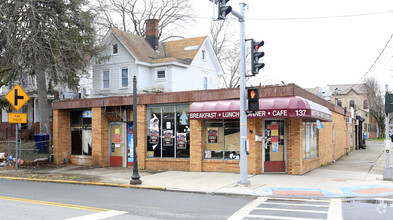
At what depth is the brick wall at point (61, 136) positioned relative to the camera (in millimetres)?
20953

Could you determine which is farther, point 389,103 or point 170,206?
point 389,103

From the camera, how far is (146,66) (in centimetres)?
2980

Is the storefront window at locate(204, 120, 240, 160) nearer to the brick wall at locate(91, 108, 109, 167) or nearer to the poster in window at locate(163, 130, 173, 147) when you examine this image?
the poster in window at locate(163, 130, 173, 147)

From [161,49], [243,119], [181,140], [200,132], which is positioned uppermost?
[161,49]

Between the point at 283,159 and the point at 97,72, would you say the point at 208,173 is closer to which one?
the point at 283,159

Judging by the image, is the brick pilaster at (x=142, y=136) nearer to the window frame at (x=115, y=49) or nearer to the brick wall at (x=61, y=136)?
the brick wall at (x=61, y=136)

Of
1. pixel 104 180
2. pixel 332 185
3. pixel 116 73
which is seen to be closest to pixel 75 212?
pixel 104 180

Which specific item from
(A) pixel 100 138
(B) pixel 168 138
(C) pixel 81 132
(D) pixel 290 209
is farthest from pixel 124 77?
(D) pixel 290 209

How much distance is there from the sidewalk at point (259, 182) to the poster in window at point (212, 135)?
1.49 m

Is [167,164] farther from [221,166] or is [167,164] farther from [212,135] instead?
[221,166]

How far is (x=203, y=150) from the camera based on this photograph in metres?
16.3

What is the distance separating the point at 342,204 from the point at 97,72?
2549 cm

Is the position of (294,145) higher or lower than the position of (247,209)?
higher

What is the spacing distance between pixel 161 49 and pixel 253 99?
2287 centimetres
